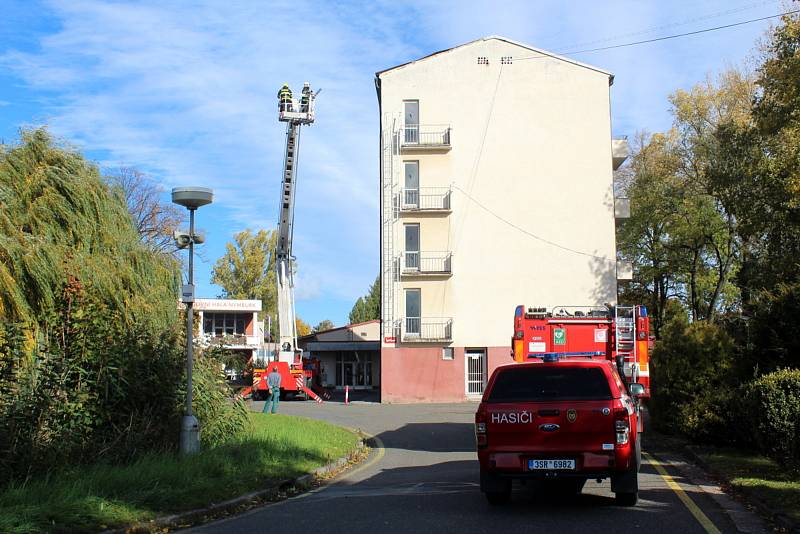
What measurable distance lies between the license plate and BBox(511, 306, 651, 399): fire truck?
876 cm

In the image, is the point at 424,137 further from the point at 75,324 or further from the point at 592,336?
the point at 75,324

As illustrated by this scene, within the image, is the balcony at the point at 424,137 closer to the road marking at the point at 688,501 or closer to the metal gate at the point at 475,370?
the metal gate at the point at 475,370

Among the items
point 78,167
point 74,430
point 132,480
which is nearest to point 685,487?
point 132,480

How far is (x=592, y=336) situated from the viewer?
1880cm

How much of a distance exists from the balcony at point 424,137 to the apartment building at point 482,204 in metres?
0.06

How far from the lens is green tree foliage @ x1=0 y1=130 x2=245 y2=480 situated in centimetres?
1178

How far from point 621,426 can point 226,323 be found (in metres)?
62.9

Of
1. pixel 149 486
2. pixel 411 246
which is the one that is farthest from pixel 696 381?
pixel 411 246

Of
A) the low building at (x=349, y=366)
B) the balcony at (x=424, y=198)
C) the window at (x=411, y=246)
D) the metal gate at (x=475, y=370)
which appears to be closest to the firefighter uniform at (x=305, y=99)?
the balcony at (x=424, y=198)

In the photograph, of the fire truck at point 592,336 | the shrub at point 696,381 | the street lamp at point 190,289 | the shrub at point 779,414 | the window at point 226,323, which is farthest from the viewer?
the window at point 226,323

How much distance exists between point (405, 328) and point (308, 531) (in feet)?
106

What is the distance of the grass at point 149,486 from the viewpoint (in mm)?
8234

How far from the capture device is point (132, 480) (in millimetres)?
10164

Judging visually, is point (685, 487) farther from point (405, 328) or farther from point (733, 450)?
point (405, 328)
